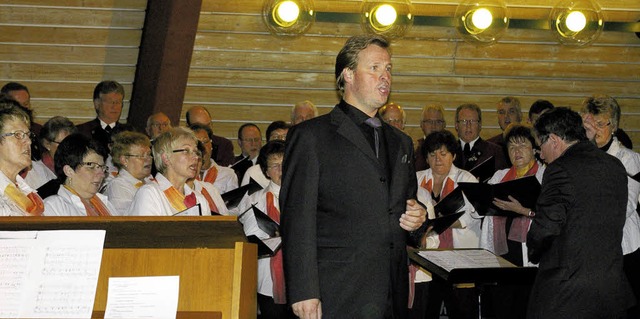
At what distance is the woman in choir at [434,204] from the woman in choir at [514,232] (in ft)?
0.50

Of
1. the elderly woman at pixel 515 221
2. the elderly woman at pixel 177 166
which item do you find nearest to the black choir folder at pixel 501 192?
the elderly woman at pixel 515 221

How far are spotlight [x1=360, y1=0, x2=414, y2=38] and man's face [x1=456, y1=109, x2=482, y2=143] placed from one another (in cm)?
95

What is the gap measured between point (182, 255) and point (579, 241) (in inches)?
75.9

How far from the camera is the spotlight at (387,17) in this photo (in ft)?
25.5

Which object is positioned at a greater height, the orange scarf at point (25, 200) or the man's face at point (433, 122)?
the man's face at point (433, 122)

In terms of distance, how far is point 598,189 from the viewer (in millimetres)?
4082

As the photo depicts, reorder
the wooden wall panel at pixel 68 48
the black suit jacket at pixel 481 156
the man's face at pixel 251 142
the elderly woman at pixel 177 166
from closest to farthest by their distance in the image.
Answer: the elderly woman at pixel 177 166, the black suit jacket at pixel 481 156, the man's face at pixel 251 142, the wooden wall panel at pixel 68 48

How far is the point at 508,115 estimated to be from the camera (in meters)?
7.57

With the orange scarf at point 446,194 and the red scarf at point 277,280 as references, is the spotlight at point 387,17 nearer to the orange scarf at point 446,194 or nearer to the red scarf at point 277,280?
the orange scarf at point 446,194

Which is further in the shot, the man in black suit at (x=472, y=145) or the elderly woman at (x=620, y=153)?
the man in black suit at (x=472, y=145)

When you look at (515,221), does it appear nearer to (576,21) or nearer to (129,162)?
(129,162)

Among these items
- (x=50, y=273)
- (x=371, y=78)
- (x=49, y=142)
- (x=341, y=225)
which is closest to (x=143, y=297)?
(x=50, y=273)

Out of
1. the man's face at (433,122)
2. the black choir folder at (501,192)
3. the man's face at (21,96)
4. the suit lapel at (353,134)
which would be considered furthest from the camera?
the man's face at (433,122)

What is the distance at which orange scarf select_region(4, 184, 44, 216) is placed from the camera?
12.8ft
